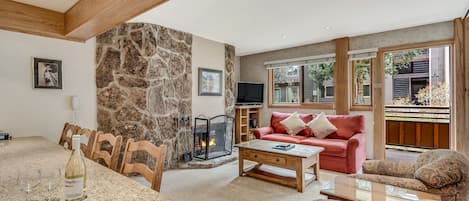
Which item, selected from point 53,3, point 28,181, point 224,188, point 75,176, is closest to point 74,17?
point 53,3

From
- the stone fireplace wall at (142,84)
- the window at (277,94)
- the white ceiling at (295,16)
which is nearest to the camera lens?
the white ceiling at (295,16)

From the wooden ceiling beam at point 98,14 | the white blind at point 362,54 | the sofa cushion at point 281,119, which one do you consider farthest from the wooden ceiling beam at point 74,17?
the white blind at point 362,54

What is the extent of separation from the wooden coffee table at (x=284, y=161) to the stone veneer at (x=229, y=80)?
168 centimetres

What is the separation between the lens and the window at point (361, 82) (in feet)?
15.5

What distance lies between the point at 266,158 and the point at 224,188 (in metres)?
0.71

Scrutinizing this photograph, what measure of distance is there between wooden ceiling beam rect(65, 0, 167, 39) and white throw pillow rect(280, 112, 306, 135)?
12.2ft

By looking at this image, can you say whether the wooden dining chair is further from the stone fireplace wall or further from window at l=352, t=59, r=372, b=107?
window at l=352, t=59, r=372, b=107

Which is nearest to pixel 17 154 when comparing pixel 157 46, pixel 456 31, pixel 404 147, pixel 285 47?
pixel 157 46

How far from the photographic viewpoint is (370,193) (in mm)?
2105

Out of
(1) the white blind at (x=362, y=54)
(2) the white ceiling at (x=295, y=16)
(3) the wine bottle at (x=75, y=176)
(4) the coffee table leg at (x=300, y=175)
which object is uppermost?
(2) the white ceiling at (x=295, y=16)

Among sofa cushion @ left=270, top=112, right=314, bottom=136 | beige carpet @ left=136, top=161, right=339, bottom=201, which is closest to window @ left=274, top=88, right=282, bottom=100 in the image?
sofa cushion @ left=270, top=112, right=314, bottom=136

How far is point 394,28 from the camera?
13.9 feet

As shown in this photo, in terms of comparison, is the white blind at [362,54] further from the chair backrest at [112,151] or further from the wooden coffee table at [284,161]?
the chair backrest at [112,151]

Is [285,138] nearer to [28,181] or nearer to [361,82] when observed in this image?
[361,82]
